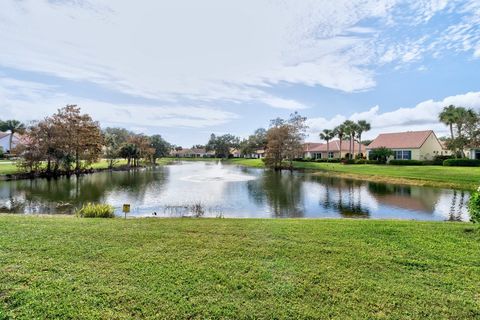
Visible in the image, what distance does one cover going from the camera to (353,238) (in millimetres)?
6633

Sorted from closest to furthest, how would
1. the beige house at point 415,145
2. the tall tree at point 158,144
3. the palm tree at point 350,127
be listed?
the beige house at point 415,145 < the palm tree at point 350,127 < the tall tree at point 158,144

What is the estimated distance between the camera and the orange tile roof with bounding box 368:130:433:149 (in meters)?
47.4

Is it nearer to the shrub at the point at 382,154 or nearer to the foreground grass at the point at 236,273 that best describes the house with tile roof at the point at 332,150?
the shrub at the point at 382,154

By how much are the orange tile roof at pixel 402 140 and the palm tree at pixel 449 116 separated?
125 inches

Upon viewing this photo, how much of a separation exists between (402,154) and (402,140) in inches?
129

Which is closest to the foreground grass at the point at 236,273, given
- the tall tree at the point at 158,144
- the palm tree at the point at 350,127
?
the palm tree at the point at 350,127

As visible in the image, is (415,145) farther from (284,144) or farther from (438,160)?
(284,144)

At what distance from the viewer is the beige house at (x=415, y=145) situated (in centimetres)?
4666

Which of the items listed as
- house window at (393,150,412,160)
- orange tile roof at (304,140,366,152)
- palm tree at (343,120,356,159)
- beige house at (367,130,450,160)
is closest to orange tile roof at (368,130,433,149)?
beige house at (367,130,450,160)

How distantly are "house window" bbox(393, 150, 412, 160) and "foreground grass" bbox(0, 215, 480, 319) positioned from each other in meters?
46.4

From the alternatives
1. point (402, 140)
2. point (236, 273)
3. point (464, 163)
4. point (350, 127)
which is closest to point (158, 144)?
point (350, 127)

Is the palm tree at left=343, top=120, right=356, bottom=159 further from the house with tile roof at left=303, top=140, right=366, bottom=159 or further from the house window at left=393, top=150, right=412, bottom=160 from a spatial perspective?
the house window at left=393, top=150, right=412, bottom=160

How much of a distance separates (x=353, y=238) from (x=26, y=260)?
6.71 metres

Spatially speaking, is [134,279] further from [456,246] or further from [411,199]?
[411,199]
